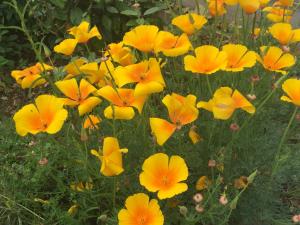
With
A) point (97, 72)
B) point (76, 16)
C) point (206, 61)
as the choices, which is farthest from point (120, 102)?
point (76, 16)

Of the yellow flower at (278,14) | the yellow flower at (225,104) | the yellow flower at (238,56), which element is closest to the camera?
the yellow flower at (225,104)

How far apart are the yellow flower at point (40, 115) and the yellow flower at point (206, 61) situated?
447 mm

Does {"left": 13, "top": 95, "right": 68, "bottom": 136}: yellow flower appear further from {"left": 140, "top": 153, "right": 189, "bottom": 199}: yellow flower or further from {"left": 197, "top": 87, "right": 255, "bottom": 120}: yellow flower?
{"left": 197, "top": 87, "right": 255, "bottom": 120}: yellow flower

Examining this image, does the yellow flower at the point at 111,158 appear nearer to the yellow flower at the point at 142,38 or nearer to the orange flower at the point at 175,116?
the orange flower at the point at 175,116

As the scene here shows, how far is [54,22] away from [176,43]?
1769 millimetres

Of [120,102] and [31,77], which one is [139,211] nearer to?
[120,102]

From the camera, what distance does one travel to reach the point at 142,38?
1.85m

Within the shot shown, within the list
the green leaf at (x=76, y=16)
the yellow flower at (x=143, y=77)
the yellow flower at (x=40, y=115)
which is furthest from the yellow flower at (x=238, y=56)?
the green leaf at (x=76, y=16)

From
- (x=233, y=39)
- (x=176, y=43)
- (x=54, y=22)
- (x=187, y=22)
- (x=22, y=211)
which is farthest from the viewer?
(x=54, y=22)

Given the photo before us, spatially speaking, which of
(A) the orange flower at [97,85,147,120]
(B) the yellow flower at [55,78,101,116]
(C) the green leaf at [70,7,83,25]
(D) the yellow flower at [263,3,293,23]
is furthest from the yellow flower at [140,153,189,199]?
(C) the green leaf at [70,7,83,25]

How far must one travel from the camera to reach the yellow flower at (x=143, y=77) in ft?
5.41

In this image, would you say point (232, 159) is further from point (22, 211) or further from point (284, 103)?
point (22, 211)

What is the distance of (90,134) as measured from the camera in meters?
2.10

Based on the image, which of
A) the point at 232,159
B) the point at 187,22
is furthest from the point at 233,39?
the point at 232,159
